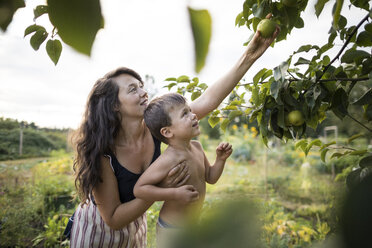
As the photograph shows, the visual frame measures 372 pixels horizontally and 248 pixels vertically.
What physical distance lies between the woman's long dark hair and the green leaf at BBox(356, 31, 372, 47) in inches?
45.8

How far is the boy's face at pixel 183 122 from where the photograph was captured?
4.83 ft

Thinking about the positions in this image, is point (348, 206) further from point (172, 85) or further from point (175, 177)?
point (172, 85)

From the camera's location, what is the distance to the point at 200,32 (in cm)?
22

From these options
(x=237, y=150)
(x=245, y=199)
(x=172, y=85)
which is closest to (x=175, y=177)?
(x=172, y=85)

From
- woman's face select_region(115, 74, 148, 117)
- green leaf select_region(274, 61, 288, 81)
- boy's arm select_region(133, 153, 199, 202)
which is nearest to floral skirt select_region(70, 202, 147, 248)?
boy's arm select_region(133, 153, 199, 202)

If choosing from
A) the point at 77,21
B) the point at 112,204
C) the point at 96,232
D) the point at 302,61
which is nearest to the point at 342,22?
the point at 302,61

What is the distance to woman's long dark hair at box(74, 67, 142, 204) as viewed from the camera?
A: 151 centimetres

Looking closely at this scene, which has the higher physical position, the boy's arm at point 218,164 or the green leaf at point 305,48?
the green leaf at point 305,48

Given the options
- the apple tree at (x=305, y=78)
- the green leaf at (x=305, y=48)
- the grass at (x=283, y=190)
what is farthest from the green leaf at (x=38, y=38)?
the grass at (x=283, y=190)

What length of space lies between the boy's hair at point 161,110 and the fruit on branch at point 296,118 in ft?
1.96

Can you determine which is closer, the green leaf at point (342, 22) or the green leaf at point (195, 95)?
the green leaf at point (342, 22)

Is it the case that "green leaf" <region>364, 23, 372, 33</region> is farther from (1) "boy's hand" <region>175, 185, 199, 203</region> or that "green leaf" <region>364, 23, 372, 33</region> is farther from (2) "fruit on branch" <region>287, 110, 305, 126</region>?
(1) "boy's hand" <region>175, 185, 199, 203</region>

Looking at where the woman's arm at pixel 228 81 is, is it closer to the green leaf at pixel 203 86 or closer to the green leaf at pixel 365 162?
the green leaf at pixel 203 86

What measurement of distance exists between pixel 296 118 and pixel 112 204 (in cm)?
100
